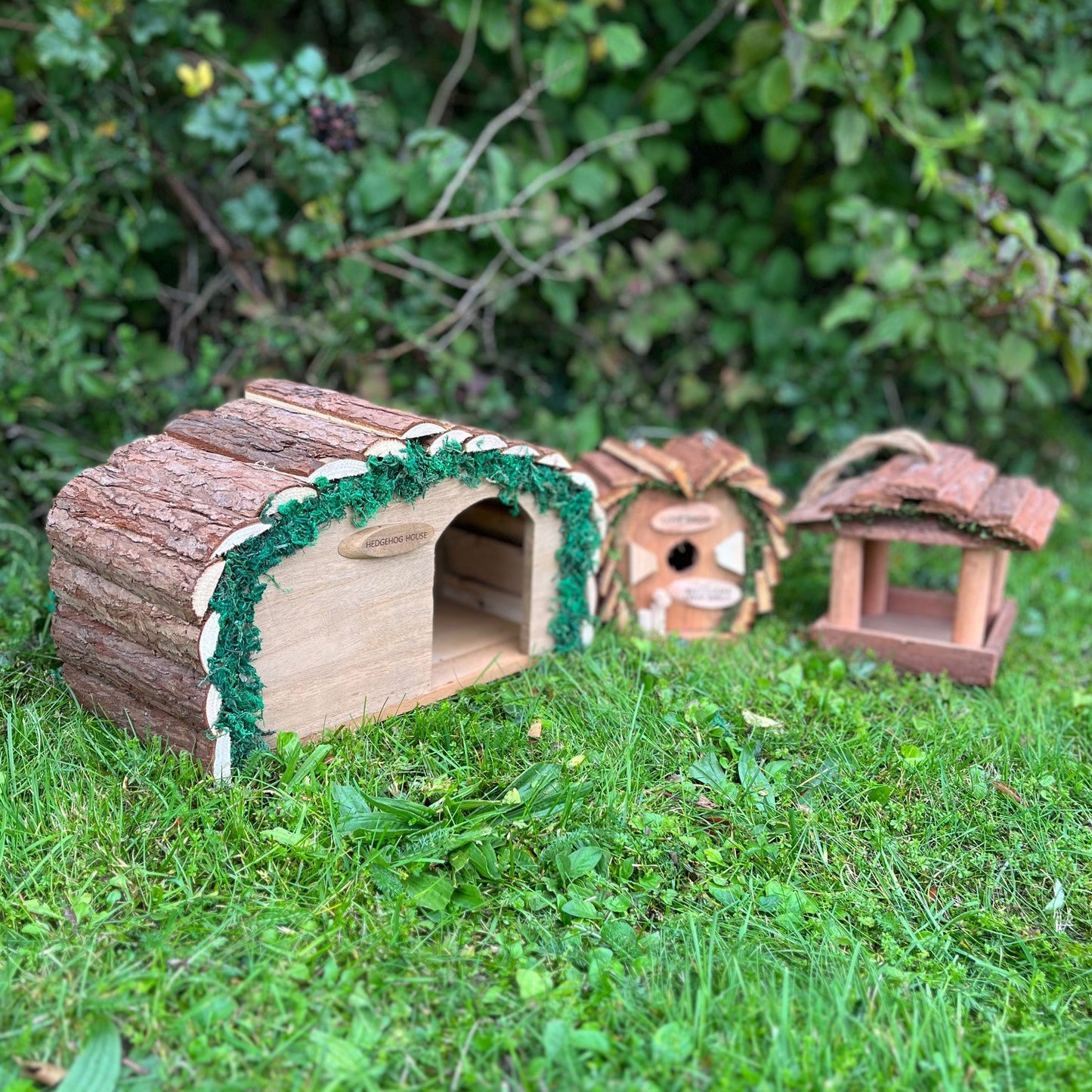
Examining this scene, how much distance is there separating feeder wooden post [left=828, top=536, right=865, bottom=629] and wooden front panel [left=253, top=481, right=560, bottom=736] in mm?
1122

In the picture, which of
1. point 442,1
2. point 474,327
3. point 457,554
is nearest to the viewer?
point 457,554

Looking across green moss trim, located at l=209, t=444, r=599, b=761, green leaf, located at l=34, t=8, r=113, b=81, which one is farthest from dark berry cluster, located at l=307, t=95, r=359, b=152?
green moss trim, located at l=209, t=444, r=599, b=761

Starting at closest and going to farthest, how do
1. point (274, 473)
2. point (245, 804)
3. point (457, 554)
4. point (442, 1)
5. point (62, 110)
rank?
point (245, 804) < point (274, 473) < point (457, 554) < point (62, 110) < point (442, 1)

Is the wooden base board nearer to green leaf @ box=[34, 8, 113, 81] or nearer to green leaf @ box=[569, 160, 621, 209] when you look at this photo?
green leaf @ box=[569, 160, 621, 209]

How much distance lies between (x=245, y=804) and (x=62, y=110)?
2.77m

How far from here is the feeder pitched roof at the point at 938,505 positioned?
9.61 feet

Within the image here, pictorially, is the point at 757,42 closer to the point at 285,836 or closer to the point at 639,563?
the point at 639,563

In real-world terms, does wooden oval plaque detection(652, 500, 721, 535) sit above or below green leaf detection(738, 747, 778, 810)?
above

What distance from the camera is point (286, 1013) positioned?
5.79 ft

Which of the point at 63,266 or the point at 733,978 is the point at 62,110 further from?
the point at 733,978

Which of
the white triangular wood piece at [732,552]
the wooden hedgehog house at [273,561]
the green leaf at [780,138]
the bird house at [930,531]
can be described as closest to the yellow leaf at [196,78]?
the wooden hedgehog house at [273,561]

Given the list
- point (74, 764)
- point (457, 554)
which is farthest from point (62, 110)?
point (74, 764)

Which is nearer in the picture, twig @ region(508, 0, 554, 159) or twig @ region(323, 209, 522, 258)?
twig @ region(323, 209, 522, 258)

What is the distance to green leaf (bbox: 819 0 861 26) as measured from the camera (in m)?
3.52
